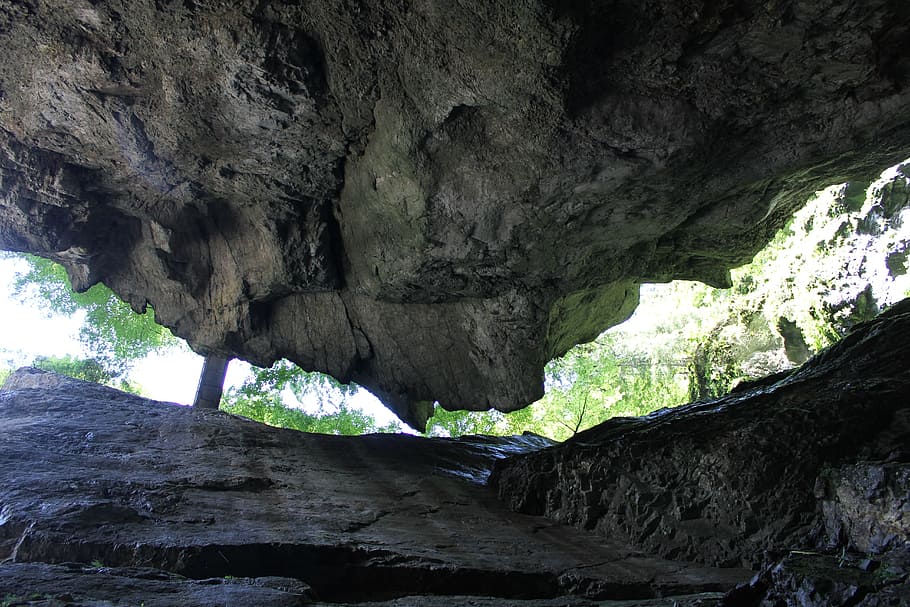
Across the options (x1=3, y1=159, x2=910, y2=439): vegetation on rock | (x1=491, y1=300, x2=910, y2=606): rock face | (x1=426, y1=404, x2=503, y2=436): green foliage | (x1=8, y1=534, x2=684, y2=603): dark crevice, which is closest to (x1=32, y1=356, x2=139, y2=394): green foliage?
(x1=3, y1=159, x2=910, y2=439): vegetation on rock

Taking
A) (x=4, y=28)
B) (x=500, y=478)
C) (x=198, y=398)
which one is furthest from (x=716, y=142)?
(x=198, y=398)

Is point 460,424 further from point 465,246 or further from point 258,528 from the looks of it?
point 258,528

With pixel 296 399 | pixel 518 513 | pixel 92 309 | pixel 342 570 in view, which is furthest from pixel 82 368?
pixel 342 570

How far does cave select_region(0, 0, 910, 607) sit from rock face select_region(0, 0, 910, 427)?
4cm

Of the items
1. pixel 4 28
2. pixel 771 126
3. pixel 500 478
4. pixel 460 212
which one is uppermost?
pixel 4 28

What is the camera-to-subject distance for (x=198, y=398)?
16484mm

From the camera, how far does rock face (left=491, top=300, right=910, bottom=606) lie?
420cm

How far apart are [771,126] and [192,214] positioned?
896 centimetres

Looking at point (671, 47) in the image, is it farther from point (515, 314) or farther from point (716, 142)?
point (515, 314)

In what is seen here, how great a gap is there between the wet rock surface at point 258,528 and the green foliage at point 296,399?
39.4 feet

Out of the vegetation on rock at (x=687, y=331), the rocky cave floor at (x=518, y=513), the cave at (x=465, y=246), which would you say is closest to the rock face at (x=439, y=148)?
the cave at (x=465, y=246)

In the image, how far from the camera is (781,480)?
5.76m

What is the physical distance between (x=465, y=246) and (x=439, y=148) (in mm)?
1597

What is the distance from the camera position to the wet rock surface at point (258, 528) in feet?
15.8
